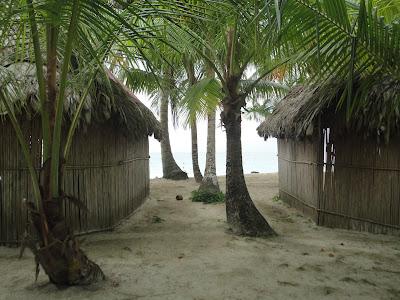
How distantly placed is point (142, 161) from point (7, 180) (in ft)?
12.1

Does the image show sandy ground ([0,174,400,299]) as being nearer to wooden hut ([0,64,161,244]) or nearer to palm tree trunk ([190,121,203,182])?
wooden hut ([0,64,161,244])

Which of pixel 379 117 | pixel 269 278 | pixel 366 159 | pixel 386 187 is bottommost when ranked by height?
pixel 269 278

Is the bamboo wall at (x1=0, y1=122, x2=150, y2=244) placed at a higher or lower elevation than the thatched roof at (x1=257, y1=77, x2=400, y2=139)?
lower

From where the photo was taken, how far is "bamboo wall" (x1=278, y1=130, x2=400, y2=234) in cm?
534

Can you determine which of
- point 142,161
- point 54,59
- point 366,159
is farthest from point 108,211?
point 366,159

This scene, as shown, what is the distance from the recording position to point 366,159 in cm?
561

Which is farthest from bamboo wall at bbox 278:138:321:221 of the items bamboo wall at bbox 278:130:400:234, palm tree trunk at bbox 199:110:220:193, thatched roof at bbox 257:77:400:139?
palm tree trunk at bbox 199:110:220:193

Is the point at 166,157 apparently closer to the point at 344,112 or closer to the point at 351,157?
the point at 351,157

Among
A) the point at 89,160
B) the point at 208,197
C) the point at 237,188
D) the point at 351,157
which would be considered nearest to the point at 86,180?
the point at 89,160

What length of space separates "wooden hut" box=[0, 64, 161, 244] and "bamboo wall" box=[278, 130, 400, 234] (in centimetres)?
297

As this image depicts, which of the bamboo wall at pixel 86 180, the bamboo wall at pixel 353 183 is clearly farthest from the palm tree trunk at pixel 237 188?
the bamboo wall at pixel 86 180

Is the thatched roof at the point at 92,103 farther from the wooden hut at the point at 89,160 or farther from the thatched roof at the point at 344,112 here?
the thatched roof at the point at 344,112

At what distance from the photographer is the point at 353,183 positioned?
19.0 ft

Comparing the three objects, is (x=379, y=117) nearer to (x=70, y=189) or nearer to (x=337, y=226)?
(x=337, y=226)
